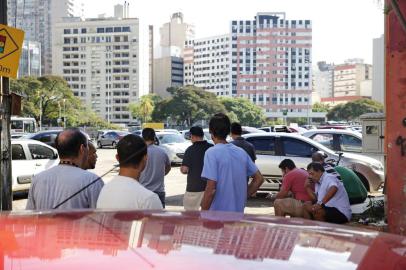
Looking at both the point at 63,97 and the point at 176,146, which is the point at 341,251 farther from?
the point at 63,97

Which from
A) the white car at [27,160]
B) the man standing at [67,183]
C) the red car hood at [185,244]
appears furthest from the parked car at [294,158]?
the red car hood at [185,244]

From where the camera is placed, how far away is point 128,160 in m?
3.28

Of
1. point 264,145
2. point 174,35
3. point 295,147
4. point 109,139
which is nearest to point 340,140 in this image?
point 295,147

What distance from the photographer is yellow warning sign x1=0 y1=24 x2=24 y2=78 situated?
7.08m

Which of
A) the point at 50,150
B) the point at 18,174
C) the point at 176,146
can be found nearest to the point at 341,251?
the point at 18,174

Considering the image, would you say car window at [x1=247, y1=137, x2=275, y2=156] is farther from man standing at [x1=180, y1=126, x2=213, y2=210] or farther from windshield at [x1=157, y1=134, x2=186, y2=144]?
windshield at [x1=157, y1=134, x2=186, y2=144]

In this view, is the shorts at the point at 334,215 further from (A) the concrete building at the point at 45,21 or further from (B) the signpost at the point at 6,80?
(A) the concrete building at the point at 45,21

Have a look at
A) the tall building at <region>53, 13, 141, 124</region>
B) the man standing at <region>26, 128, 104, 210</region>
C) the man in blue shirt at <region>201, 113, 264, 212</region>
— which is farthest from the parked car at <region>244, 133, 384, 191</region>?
the tall building at <region>53, 13, 141, 124</region>

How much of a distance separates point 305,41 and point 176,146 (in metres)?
143

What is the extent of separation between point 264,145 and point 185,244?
34.7 ft

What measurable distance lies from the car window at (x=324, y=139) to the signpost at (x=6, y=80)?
9029 millimetres

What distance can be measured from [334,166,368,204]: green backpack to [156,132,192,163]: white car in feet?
43.9

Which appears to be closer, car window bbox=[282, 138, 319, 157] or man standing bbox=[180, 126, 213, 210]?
man standing bbox=[180, 126, 213, 210]

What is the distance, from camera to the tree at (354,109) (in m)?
102
